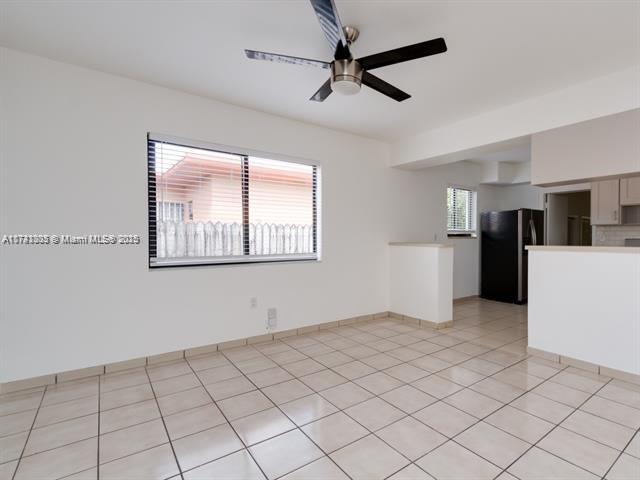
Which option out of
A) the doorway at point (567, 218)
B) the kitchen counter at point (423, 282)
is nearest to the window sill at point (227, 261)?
the kitchen counter at point (423, 282)

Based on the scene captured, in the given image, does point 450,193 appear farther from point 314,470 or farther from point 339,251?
point 314,470

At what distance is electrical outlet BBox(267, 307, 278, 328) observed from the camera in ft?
11.7

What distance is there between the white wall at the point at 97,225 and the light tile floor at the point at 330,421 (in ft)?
1.07

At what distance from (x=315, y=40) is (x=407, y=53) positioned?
72cm

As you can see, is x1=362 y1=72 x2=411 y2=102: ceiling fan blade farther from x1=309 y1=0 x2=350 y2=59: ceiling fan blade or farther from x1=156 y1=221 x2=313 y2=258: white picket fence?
x1=156 y1=221 x2=313 y2=258: white picket fence

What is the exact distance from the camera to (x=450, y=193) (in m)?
5.82

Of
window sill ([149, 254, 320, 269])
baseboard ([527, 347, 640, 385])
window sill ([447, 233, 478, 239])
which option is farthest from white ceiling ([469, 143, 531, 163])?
window sill ([149, 254, 320, 269])

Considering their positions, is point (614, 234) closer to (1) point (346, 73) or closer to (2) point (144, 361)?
(1) point (346, 73)

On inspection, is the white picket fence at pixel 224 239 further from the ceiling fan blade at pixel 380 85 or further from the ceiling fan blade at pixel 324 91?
the ceiling fan blade at pixel 380 85

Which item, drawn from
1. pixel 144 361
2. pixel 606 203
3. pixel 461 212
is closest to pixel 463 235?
pixel 461 212

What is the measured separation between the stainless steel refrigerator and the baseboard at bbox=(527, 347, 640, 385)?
275 centimetres

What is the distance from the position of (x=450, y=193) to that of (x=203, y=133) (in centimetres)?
447

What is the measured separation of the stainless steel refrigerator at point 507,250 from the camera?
18.1 feet

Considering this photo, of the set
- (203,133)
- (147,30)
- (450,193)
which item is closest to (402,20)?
(147,30)
